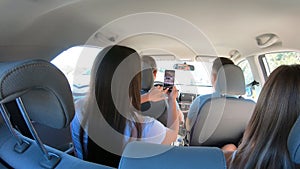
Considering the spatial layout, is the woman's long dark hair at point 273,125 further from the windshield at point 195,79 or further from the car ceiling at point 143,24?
the windshield at point 195,79

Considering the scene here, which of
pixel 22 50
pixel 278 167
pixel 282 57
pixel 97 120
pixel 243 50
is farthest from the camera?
pixel 243 50

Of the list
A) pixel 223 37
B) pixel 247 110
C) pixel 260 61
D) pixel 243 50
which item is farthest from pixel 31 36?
pixel 260 61

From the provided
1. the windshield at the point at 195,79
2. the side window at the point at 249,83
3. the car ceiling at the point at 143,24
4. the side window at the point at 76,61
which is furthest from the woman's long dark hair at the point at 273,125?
the side window at the point at 249,83

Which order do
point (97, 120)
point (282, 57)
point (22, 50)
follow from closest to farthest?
point (97, 120), point (22, 50), point (282, 57)

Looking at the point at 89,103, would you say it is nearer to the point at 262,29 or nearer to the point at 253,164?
the point at 253,164

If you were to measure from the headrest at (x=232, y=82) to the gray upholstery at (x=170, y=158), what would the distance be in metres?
1.32

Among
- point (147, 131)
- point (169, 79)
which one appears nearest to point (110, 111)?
point (147, 131)

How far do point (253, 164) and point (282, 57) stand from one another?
217cm

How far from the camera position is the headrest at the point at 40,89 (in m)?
0.62

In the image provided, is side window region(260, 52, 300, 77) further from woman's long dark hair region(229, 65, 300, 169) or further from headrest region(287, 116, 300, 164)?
headrest region(287, 116, 300, 164)

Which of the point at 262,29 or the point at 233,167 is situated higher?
the point at 262,29

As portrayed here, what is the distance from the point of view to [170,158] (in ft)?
2.37

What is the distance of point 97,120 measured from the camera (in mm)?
1173

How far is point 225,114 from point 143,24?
1.25 m
